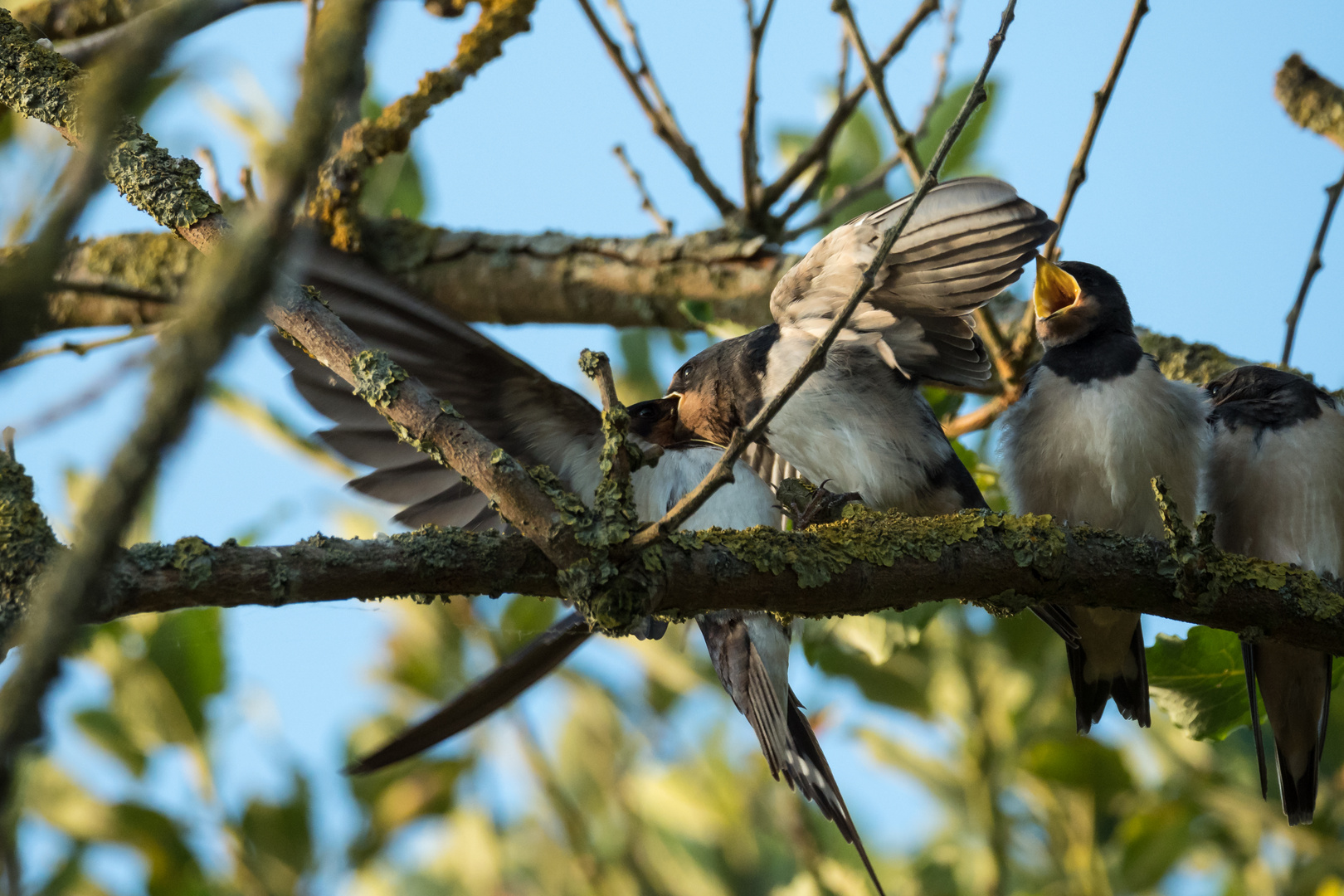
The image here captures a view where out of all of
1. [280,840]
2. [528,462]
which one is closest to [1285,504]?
[528,462]

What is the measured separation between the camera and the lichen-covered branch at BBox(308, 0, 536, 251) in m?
3.19

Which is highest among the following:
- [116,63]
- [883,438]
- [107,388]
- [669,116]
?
[669,116]

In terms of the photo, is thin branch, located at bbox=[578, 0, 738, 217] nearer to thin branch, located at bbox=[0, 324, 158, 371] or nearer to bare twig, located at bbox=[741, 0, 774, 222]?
bare twig, located at bbox=[741, 0, 774, 222]

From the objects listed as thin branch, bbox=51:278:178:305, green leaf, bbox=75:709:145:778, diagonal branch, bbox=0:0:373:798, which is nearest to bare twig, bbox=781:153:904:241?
thin branch, bbox=51:278:178:305

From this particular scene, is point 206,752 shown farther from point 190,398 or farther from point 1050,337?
point 190,398

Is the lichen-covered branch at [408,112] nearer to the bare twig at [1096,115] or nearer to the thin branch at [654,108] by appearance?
the thin branch at [654,108]

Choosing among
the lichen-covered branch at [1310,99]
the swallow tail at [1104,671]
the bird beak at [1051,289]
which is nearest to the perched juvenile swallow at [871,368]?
the bird beak at [1051,289]

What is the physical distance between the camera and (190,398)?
53 cm

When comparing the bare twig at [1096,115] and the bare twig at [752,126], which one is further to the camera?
the bare twig at [752,126]

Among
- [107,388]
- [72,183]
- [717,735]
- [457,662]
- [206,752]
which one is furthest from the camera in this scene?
[717,735]

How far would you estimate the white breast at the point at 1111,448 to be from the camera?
2646 mm

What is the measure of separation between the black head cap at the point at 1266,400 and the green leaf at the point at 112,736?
3.19 meters

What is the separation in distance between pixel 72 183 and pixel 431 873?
538 cm

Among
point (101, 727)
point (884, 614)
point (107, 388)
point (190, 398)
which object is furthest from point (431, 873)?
point (190, 398)
